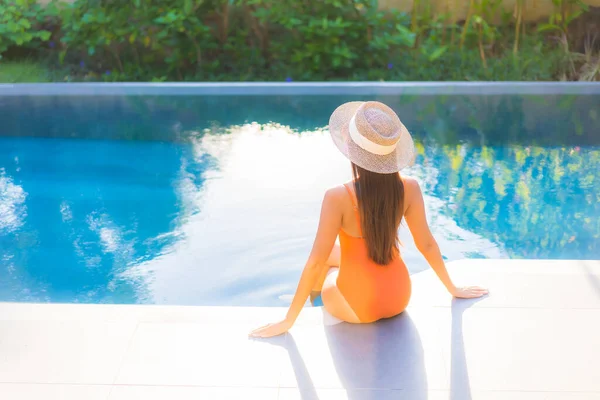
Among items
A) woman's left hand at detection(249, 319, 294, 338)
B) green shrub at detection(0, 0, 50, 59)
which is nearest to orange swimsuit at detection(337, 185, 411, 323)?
woman's left hand at detection(249, 319, 294, 338)

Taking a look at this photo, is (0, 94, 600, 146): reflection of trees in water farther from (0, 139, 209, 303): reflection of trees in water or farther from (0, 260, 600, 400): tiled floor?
(0, 260, 600, 400): tiled floor

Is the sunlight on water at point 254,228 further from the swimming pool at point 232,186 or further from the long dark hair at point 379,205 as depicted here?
the long dark hair at point 379,205

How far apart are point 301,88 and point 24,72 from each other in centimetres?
355

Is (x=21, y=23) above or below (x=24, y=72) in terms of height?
above

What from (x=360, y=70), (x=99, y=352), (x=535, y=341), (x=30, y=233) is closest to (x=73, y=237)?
(x=30, y=233)

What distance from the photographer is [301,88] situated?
26.0ft

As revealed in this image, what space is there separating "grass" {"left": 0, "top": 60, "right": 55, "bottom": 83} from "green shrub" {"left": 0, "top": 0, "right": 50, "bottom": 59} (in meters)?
0.22

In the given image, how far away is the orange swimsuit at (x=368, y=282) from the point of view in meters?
2.78

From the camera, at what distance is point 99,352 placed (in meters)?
2.71

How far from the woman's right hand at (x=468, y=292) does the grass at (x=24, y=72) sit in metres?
6.85

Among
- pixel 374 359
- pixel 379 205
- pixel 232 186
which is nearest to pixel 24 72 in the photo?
pixel 232 186

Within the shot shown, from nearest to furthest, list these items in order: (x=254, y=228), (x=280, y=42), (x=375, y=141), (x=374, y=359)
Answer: (x=375, y=141), (x=374, y=359), (x=254, y=228), (x=280, y=42)

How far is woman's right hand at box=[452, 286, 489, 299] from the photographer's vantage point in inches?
→ 122

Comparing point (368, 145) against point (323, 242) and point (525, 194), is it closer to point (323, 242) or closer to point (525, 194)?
point (323, 242)
